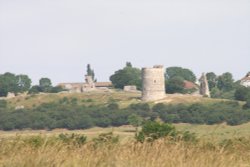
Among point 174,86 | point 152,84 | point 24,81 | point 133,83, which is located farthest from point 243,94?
point 24,81

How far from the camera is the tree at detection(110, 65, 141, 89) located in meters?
159

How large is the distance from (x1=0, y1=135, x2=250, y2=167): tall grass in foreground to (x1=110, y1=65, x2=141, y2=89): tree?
14674cm

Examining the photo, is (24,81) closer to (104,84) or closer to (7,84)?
(7,84)

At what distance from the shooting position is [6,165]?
8.92 metres

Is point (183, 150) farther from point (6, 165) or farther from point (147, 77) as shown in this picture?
point (147, 77)

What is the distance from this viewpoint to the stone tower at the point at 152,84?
412 ft

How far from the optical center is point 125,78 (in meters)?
159

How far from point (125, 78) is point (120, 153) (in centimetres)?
14936

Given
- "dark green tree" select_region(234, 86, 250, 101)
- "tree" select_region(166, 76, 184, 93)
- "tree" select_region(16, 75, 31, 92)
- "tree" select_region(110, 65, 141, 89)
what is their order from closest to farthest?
"dark green tree" select_region(234, 86, 250, 101)
"tree" select_region(166, 76, 184, 93)
"tree" select_region(110, 65, 141, 89)
"tree" select_region(16, 75, 31, 92)

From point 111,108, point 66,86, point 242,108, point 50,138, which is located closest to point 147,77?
point 111,108

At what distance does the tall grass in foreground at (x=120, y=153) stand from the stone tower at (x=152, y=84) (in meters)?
115

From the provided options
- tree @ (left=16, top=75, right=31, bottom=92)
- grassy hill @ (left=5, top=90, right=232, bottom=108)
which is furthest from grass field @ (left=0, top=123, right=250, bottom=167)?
tree @ (left=16, top=75, right=31, bottom=92)

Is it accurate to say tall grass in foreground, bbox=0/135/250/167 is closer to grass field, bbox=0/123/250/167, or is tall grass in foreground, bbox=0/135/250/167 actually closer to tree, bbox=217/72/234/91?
grass field, bbox=0/123/250/167

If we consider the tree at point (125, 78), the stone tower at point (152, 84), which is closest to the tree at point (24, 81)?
the tree at point (125, 78)
